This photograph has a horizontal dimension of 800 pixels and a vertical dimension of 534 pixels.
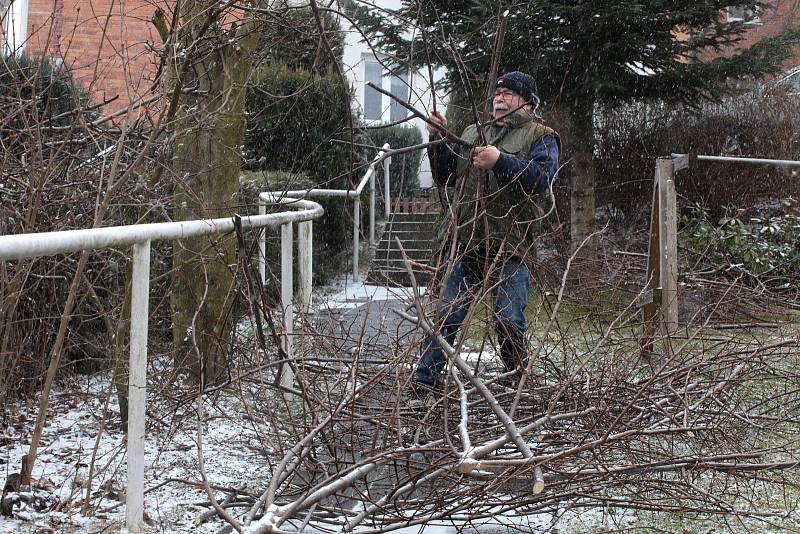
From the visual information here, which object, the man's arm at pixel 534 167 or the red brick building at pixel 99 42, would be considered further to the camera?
the man's arm at pixel 534 167

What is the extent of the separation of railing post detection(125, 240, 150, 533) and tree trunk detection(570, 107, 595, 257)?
334 inches

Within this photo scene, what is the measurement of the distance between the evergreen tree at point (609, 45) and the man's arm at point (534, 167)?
4.33 m

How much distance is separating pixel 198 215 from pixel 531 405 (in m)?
2.10

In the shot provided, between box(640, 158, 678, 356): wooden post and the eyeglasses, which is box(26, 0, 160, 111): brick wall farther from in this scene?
box(640, 158, 678, 356): wooden post

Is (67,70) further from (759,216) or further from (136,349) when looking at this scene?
(759,216)

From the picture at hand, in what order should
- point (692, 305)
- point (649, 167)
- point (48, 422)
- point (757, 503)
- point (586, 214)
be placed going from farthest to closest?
1. point (649, 167)
2. point (586, 214)
3. point (692, 305)
4. point (48, 422)
5. point (757, 503)

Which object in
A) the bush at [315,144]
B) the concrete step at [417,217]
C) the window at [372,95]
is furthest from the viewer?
the window at [372,95]

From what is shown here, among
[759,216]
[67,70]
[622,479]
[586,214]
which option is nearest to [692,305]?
[586,214]

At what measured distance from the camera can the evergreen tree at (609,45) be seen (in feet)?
30.3

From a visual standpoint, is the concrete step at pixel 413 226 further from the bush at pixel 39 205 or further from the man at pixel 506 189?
the bush at pixel 39 205

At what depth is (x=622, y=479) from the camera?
3.17m

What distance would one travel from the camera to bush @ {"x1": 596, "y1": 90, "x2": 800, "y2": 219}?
11766 millimetres

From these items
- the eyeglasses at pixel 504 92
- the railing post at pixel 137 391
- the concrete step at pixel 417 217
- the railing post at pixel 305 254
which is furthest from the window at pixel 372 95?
the railing post at pixel 137 391

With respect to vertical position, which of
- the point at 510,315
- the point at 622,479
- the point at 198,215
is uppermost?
the point at 198,215
